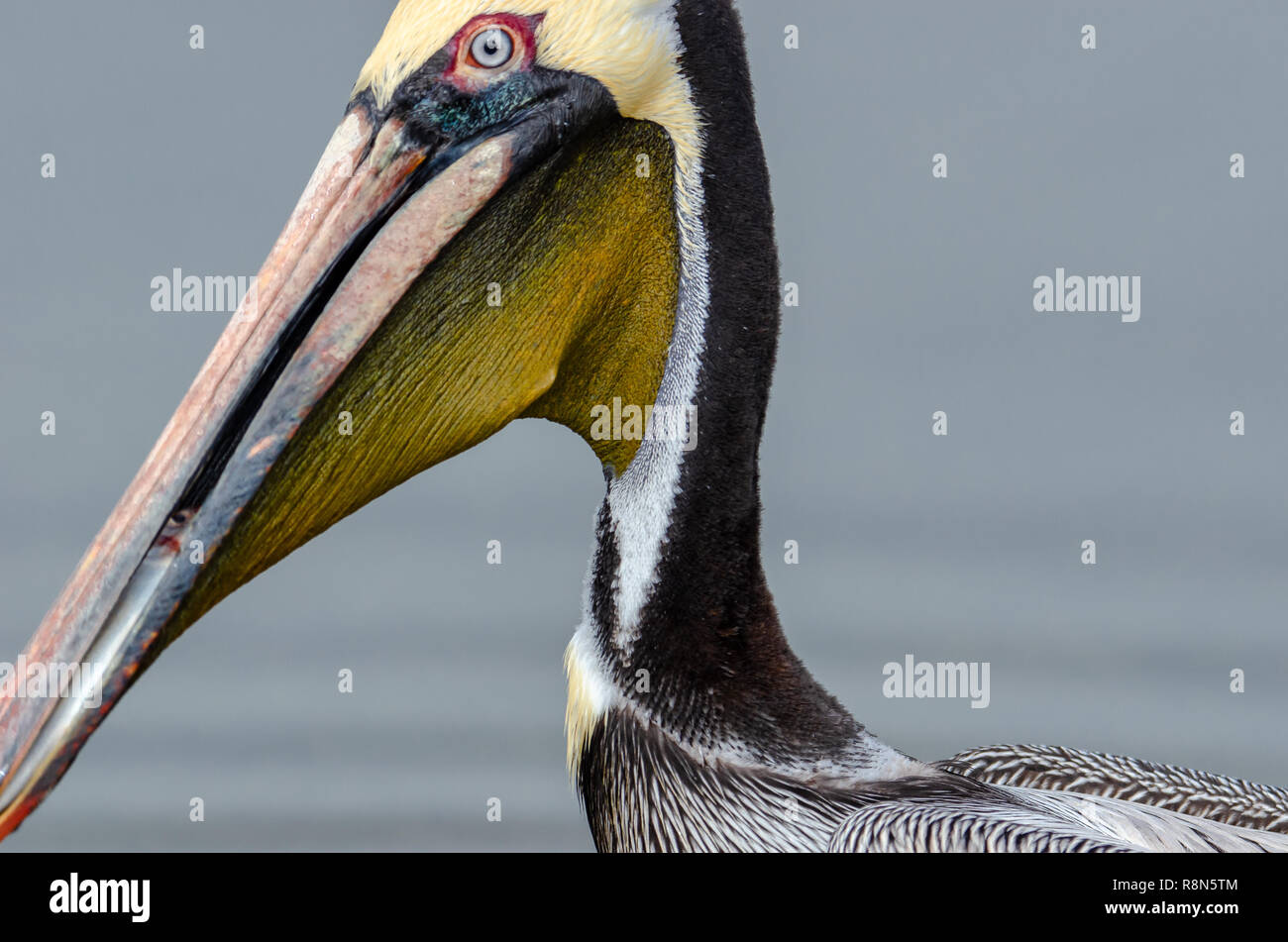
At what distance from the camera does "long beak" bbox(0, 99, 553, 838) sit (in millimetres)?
2504

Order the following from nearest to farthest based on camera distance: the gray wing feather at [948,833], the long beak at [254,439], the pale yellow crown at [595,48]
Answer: the long beak at [254,439] < the pale yellow crown at [595,48] < the gray wing feather at [948,833]

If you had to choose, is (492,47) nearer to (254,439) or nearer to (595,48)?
(595,48)

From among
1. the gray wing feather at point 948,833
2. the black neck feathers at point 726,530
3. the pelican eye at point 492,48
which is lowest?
the gray wing feather at point 948,833

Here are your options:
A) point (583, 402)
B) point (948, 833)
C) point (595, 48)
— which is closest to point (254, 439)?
point (583, 402)

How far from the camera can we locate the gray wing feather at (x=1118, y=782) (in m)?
3.82

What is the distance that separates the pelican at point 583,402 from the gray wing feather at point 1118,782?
44 cm

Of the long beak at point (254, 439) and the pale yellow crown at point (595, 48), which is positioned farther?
the pale yellow crown at point (595, 48)

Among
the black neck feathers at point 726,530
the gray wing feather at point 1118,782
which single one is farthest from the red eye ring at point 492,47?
the gray wing feather at point 1118,782

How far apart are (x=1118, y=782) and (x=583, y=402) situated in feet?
6.15

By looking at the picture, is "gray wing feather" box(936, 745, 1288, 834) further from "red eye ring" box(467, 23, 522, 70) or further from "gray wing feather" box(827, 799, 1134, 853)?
"red eye ring" box(467, 23, 522, 70)

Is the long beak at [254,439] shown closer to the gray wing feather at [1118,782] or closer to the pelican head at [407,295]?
the pelican head at [407,295]

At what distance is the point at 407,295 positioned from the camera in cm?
268

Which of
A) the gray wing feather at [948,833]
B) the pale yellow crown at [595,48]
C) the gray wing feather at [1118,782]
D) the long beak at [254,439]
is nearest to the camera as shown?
the long beak at [254,439]
